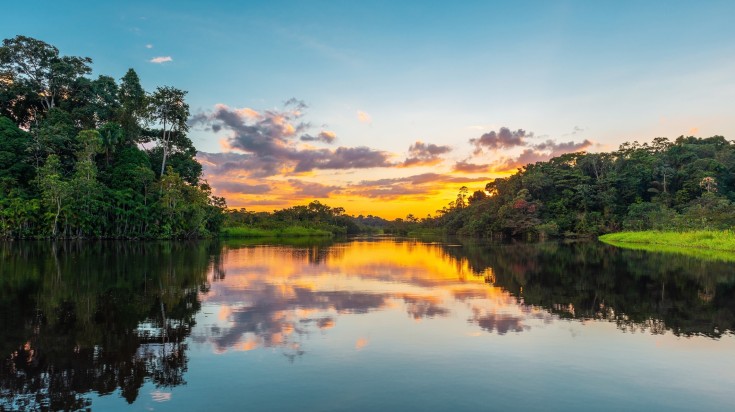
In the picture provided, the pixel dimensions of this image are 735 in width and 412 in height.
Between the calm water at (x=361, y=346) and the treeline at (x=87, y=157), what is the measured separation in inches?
1428

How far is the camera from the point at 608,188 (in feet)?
260

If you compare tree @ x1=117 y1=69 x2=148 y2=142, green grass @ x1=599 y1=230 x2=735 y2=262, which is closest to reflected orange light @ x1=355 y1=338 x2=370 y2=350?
green grass @ x1=599 y1=230 x2=735 y2=262

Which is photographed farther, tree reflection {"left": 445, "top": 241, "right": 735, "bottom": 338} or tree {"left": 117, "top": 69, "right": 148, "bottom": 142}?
tree {"left": 117, "top": 69, "right": 148, "bottom": 142}

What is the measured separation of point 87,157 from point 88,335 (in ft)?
155

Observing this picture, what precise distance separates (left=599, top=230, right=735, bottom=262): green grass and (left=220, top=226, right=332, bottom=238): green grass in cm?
6172

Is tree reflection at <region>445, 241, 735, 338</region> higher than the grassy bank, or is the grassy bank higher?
the grassy bank

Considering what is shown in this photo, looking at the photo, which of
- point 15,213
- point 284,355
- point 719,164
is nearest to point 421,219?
point 719,164

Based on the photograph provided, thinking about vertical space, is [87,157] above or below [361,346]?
above

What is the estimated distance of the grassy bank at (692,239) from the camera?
121 ft

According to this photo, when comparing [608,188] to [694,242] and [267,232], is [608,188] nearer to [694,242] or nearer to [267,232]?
[694,242]

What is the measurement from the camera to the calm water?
20.9ft

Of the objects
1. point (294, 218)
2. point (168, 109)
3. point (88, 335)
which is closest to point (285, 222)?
point (294, 218)

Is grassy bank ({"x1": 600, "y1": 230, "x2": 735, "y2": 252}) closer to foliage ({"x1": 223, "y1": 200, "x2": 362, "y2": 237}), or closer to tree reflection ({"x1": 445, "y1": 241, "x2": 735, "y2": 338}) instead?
tree reflection ({"x1": 445, "y1": 241, "x2": 735, "y2": 338})

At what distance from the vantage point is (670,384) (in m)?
7.07
